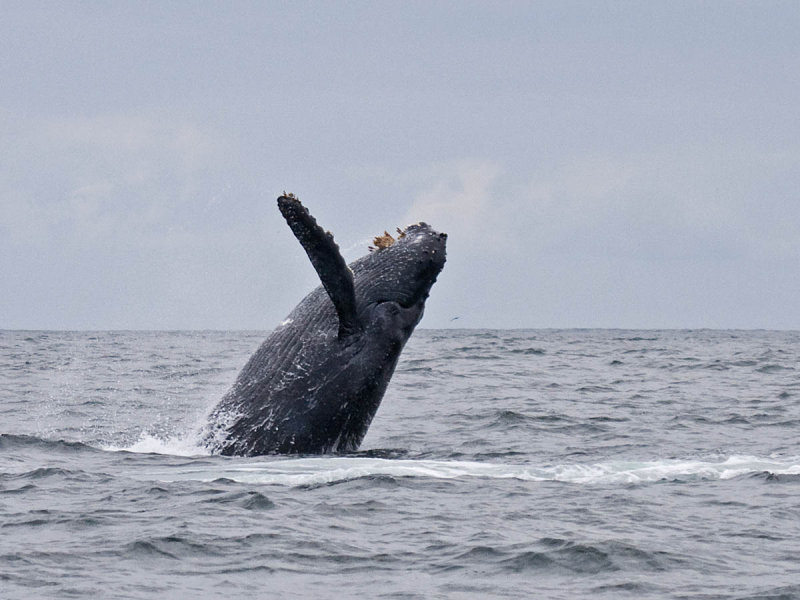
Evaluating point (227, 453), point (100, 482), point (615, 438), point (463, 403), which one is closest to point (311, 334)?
point (227, 453)

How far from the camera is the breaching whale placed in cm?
1239

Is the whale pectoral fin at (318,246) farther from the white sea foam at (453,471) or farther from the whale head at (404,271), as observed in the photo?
the white sea foam at (453,471)

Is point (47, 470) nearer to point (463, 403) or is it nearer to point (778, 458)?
point (778, 458)

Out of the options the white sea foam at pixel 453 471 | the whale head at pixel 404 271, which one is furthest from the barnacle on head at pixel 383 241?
the white sea foam at pixel 453 471

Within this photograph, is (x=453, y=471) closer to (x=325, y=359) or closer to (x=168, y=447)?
(x=325, y=359)

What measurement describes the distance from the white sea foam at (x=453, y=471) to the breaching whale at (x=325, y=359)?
60 centimetres

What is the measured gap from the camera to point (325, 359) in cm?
1266

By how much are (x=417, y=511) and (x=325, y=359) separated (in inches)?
121

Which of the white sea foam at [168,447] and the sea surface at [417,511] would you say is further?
the white sea foam at [168,447]

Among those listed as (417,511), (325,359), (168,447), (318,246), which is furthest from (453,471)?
(168,447)

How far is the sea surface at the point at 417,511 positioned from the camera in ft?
26.0

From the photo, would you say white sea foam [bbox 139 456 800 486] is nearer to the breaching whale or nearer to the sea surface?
the sea surface

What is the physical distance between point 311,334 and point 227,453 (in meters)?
1.57

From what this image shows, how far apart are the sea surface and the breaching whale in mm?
453
